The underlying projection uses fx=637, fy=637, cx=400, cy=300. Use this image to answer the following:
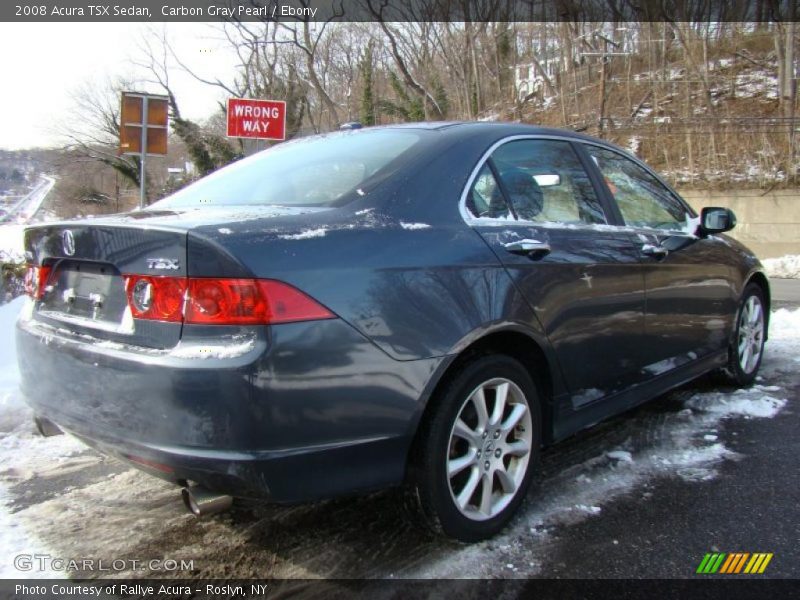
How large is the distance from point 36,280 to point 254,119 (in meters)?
11.1

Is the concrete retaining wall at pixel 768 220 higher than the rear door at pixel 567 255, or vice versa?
the concrete retaining wall at pixel 768 220

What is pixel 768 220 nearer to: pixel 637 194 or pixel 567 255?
pixel 637 194

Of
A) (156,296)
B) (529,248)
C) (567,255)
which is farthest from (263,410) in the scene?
(567,255)

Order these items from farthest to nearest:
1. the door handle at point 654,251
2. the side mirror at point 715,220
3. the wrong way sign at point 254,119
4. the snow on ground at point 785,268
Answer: the snow on ground at point 785,268
the wrong way sign at point 254,119
the side mirror at point 715,220
the door handle at point 654,251

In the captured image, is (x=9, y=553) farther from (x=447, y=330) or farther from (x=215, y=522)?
(x=447, y=330)

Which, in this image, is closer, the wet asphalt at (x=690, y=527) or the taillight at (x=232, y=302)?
the taillight at (x=232, y=302)

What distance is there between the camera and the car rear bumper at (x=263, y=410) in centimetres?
191

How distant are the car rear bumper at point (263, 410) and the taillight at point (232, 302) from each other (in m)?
0.05

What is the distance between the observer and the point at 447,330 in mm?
2299

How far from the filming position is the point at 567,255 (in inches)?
113

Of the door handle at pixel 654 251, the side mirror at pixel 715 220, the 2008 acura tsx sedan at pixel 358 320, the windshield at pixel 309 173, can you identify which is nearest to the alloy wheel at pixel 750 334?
the side mirror at pixel 715 220

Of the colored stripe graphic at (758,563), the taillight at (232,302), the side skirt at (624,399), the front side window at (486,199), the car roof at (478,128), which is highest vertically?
the car roof at (478,128)

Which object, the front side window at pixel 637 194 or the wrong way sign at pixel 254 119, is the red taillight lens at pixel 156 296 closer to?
the front side window at pixel 637 194

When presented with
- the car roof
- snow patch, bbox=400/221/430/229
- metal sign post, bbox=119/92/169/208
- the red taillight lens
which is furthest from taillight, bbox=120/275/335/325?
metal sign post, bbox=119/92/169/208
